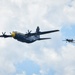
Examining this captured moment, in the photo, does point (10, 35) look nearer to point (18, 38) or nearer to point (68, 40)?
point (18, 38)

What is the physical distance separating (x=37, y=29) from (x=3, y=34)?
55.9ft

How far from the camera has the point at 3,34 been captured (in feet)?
441

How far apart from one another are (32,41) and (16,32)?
33.3 ft

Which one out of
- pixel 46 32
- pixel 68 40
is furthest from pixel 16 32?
pixel 68 40

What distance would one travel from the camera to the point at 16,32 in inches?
5020

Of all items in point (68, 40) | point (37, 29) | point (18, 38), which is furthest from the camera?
point (68, 40)

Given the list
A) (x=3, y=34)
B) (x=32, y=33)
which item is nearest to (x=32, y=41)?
(x=32, y=33)

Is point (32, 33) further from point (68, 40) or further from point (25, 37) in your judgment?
point (68, 40)

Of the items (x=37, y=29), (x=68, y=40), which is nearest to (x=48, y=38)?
(x=37, y=29)

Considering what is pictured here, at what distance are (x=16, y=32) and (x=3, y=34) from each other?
944 cm

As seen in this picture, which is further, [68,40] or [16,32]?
[68,40]

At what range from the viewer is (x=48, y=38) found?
130875 millimetres

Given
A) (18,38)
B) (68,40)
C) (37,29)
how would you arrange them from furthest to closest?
1. (68,40)
2. (37,29)
3. (18,38)

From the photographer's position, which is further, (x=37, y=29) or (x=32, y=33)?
(x=37, y=29)
